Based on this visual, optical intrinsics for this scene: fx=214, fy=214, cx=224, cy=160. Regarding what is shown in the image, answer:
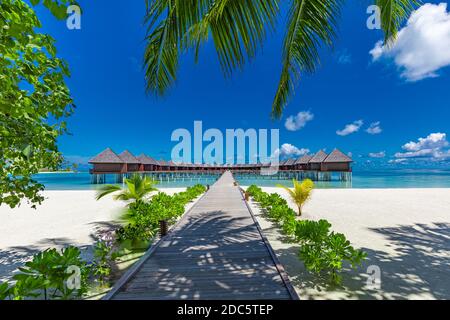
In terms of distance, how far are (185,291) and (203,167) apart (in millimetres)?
72845

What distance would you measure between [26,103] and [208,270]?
321 centimetres

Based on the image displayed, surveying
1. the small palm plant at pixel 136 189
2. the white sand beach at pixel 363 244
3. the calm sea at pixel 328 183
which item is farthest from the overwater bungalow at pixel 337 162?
the small palm plant at pixel 136 189

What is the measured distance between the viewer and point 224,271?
136 inches

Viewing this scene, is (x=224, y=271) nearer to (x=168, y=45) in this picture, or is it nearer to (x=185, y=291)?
(x=185, y=291)

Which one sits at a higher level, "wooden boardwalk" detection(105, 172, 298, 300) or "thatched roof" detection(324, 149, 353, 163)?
"thatched roof" detection(324, 149, 353, 163)

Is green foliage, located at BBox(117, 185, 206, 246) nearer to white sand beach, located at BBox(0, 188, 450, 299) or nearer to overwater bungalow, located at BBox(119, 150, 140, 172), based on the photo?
white sand beach, located at BBox(0, 188, 450, 299)

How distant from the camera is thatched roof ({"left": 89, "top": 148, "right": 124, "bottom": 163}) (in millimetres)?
35594

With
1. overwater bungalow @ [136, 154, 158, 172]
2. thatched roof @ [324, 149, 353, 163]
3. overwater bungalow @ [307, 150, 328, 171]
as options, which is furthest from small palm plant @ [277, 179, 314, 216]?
overwater bungalow @ [136, 154, 158, 172]

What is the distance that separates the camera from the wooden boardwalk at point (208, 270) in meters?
2.88

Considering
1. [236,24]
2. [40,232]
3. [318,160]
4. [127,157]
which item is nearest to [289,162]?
[318,160]

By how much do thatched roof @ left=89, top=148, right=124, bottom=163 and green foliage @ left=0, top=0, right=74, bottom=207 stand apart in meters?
36.6

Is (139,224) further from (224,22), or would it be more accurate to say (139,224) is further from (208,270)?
(224,22)
